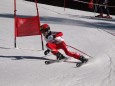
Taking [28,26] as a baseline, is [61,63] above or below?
below

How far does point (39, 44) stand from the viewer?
15.6 meters

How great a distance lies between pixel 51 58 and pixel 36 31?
2.00 metres

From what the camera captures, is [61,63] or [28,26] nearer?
[61,63]

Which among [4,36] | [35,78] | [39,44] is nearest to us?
[35,78]

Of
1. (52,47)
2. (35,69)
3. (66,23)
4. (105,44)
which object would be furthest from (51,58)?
(66,23)

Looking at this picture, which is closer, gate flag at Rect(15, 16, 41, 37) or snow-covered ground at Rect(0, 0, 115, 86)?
snow-covered ground at Rect(0, 0, 115, 86)

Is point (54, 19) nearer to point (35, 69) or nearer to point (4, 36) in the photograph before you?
point (4, 36)

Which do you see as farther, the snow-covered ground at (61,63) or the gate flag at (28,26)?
the gate flag at (28,26)

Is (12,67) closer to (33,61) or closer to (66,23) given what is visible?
(33,61)

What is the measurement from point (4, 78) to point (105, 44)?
6739mm

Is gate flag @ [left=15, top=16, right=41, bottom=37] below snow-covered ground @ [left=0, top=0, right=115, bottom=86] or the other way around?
the other way around

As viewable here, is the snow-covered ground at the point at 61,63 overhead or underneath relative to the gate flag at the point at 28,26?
underneath

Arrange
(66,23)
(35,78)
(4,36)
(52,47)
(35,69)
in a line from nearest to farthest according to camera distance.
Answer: (35,78) → (35,69) → (52,47) → (4,36) → (66,23)

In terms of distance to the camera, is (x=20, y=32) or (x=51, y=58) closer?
(x=51, y=58)
